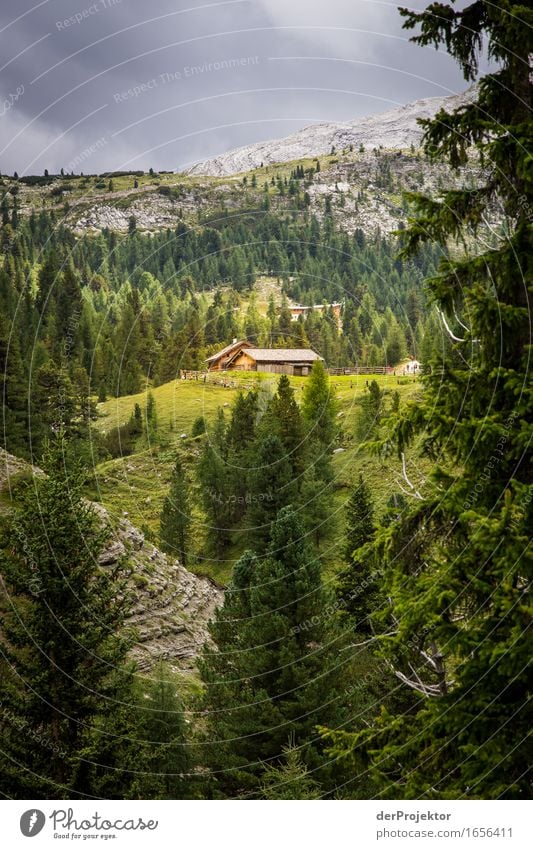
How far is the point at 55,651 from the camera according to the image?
658 inches

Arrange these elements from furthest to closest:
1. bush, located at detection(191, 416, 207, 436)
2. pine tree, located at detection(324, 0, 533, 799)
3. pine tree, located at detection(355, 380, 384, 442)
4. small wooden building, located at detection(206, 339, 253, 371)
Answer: small wooden building, located at detection(206, 339, 253, 371) < bush, located at detection(191, 416, 207, 436) < pine tree, located at detection(355, 380, 384, 442) < pine tree, located at detection(324, 0, 533, 799)

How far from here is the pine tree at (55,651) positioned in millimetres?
15875

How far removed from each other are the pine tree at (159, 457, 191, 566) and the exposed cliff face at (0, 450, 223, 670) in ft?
43.3

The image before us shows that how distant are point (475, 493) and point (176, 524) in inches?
2047

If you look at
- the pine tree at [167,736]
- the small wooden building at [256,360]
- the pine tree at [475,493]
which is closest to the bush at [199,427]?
the small wooden building at [256,360]

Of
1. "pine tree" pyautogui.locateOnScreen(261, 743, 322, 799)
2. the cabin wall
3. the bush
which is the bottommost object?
"pine tree" pyautogui.locateOnScreen(261, 743, 322, 799)

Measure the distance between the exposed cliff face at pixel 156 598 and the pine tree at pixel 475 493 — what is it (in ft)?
80.3

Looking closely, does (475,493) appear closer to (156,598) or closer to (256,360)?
(156,598)

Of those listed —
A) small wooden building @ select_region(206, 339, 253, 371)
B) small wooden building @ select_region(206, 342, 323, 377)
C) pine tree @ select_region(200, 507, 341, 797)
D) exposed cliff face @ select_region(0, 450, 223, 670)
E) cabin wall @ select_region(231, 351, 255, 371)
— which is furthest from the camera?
small wooden building @ select_region(206, 339, 253, 371)

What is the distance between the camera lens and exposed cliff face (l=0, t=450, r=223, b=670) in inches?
1393

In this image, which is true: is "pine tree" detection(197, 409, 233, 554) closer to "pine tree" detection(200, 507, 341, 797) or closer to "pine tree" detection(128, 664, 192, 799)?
"pine tree" detection(200, 507, 341, 797)

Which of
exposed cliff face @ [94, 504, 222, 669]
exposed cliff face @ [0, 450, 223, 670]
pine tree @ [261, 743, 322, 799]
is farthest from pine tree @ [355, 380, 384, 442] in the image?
pine tree @ [261, 743, 322, 799]

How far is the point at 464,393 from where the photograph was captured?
9172 millimetres

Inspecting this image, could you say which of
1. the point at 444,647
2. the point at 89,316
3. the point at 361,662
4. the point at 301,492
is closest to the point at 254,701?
the point at 361,662
